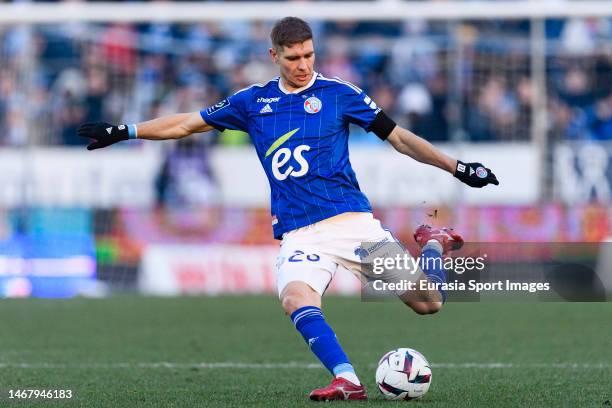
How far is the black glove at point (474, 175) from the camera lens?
25.3ft

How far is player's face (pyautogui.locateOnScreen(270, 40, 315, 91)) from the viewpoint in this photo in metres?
7.52

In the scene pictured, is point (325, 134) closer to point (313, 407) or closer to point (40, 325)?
point (313, 407)

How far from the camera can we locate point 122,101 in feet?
67.4

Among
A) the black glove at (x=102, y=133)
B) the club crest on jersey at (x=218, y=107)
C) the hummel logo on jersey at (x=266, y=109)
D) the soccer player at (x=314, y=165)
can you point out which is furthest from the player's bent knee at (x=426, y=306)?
the black glove at (x=102, y=133)

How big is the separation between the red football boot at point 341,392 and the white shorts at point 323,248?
678 mm

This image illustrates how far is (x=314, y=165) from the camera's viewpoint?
7680 millimetres

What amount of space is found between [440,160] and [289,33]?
1214 millimetres

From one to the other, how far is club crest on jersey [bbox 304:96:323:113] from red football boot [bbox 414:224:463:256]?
3.38ft

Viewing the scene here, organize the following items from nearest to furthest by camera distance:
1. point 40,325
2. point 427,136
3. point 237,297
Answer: point 40,325
point 237,297
point 427,136

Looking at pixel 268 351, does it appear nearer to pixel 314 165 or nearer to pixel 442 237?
pixel 442 237

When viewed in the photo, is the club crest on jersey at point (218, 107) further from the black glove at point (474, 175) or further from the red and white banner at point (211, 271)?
the red and white banner at point (211, 271)

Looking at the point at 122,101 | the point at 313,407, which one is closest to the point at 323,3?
the point at 122,101

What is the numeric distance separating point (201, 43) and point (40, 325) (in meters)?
7.82

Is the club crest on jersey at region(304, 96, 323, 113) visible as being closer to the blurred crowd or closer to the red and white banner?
the blurred crowd
